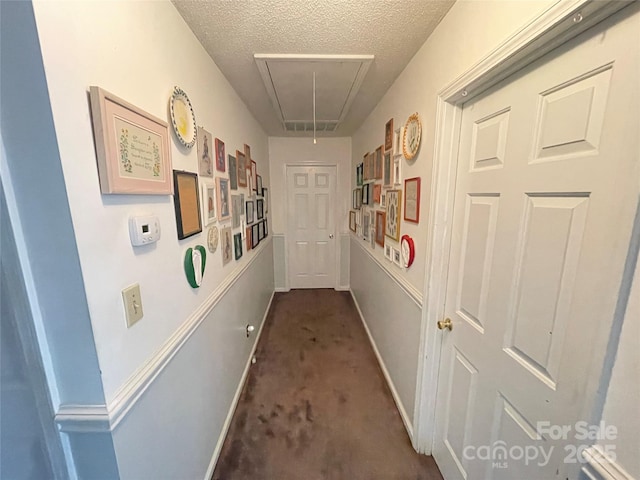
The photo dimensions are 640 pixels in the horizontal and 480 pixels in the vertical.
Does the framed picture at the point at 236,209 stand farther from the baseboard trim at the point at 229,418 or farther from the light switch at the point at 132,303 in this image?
the baseboard trim at the point at 229,418

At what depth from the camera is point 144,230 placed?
0.86 m

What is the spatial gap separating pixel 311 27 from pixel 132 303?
143cm

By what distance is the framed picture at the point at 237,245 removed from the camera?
1943 millimetres

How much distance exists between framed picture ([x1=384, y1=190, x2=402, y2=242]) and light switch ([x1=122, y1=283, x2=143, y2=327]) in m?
1.53

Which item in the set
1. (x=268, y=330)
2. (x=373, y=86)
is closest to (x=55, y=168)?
(x=373, y=86)

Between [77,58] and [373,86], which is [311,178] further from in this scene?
[77,58]

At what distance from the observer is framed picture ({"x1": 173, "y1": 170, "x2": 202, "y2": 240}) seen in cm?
110

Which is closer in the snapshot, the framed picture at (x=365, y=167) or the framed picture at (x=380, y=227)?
the framed picture at (x=380, y=227)

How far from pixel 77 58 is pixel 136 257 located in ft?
1.81

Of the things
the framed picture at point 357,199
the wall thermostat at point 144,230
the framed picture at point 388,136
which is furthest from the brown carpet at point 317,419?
the framed picture at point 388,136

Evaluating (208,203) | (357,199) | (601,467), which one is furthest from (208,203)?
(357,199)

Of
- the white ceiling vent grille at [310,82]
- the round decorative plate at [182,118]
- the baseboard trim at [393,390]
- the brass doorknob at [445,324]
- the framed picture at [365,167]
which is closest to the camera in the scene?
the round decorative plate at [182,118]

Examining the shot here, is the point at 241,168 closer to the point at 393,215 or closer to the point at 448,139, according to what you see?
the point at 393,215

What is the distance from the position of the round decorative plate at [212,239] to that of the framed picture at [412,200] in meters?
1.20
